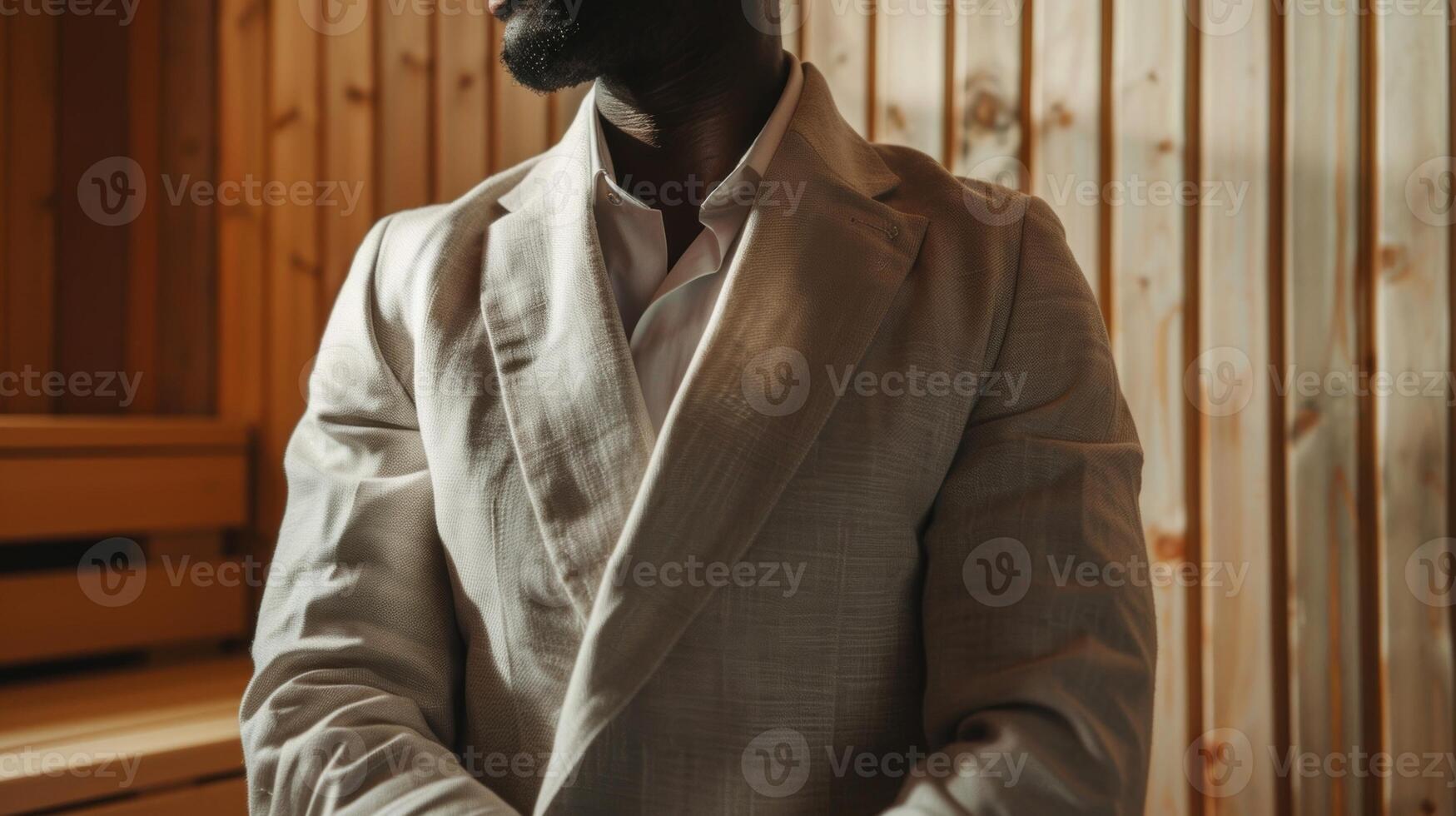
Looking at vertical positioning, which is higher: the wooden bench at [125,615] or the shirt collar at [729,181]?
the shirt collar at [729,181]

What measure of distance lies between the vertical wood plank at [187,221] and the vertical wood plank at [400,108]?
0.36 meters

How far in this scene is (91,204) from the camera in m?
2.14

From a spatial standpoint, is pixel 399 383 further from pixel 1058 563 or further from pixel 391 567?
pixel 1058 563

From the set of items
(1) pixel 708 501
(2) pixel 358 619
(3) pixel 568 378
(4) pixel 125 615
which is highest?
(3) pixel 568 378

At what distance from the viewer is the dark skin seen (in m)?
1.03

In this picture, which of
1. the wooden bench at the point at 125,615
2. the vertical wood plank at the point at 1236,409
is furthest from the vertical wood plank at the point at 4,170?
the vertical wood plank at the point at 1236,409

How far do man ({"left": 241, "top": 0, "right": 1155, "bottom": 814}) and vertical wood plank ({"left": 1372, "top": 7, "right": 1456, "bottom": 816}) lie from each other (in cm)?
58

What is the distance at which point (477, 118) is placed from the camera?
81.2 inches

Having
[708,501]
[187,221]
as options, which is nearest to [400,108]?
[187,221]

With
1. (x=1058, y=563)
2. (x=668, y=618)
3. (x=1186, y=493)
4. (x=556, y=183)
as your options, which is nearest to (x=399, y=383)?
(x=556, y=183)

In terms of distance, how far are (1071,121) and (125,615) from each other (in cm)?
178

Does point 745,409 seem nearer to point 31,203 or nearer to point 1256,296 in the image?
point 1256,296

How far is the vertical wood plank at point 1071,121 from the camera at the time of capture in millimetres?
1507

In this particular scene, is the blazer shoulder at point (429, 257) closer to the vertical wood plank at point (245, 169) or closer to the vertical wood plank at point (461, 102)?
the vertical wood plank at point (461, 102)
